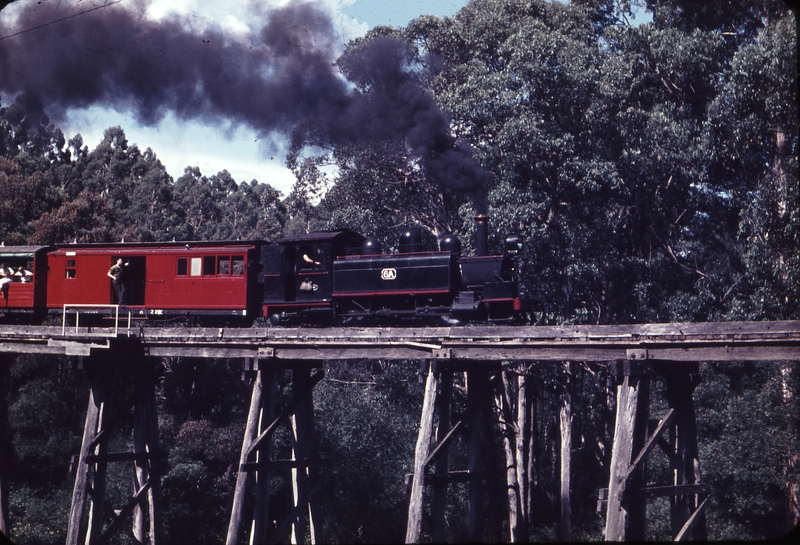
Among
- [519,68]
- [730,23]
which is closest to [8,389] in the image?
[519,68]

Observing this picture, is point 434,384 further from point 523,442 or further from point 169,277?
point 523,442

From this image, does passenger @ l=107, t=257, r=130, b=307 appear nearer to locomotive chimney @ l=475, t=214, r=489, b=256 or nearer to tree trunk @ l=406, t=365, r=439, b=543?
locomotive chimney @ l=475, t=214, r=489, b=256

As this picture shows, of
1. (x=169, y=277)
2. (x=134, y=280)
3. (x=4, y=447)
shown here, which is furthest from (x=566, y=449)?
(x=4, y=447)

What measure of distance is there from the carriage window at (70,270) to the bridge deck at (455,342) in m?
3.72

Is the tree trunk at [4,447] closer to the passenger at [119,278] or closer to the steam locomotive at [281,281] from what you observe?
the steam locomotive at [281,281]

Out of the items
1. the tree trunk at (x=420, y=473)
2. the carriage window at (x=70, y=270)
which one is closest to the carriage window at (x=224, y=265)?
the carriage window at (x=70, y=270)

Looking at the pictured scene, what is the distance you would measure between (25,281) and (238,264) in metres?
7.05

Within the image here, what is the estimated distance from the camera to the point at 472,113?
25969 millimetres

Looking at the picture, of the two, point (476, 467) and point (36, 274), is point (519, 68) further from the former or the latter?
point (36, 274)

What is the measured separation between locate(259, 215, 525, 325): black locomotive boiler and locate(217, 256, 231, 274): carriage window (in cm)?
91

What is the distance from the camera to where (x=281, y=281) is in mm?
21234

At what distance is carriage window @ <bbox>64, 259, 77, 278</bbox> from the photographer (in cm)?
2345

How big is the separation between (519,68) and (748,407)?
15.8 m

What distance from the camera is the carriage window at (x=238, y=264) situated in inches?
857
